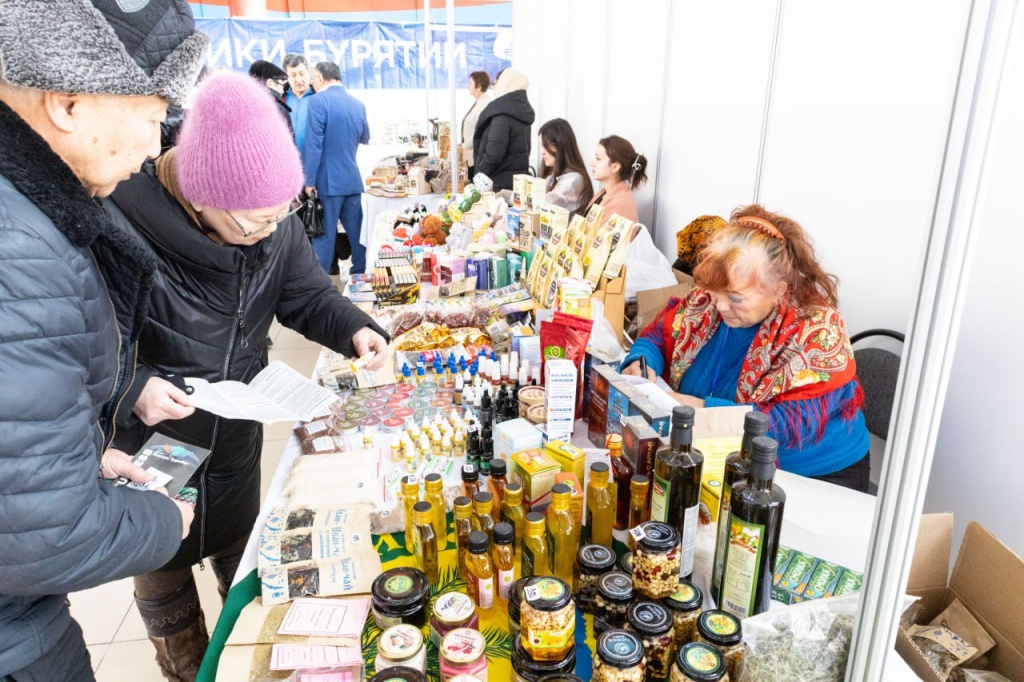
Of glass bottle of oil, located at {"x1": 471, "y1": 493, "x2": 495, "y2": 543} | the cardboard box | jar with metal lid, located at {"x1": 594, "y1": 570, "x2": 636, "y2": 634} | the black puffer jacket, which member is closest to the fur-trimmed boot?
the black puffer jacket

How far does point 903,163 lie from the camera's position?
7.14 feet

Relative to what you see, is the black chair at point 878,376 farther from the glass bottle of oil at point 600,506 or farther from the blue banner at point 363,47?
the blue banner at point 363,47

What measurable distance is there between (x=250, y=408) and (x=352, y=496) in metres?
0.31

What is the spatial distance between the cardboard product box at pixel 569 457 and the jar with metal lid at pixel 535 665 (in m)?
0.46

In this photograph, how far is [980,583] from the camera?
4.31ft

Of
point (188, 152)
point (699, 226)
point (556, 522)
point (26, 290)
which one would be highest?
point (188, 152)

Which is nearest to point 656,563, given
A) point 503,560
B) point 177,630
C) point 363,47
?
point 503,560

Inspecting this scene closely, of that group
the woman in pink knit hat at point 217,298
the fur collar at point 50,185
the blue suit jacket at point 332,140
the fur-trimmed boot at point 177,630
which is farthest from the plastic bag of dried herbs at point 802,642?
the blue suit jacket at point 332,140

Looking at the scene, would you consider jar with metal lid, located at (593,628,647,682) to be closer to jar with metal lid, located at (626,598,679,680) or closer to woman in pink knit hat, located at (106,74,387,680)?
jar with metal lid, located at (626,598,679,680)

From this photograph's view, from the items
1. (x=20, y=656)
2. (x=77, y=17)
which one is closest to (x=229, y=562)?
(x=20, y=656)

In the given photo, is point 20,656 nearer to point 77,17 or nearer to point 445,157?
point 77,17

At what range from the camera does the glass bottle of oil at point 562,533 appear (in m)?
1.16

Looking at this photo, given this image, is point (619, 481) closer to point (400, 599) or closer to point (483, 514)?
point (483, 514)

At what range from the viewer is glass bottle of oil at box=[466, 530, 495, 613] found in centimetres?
117
